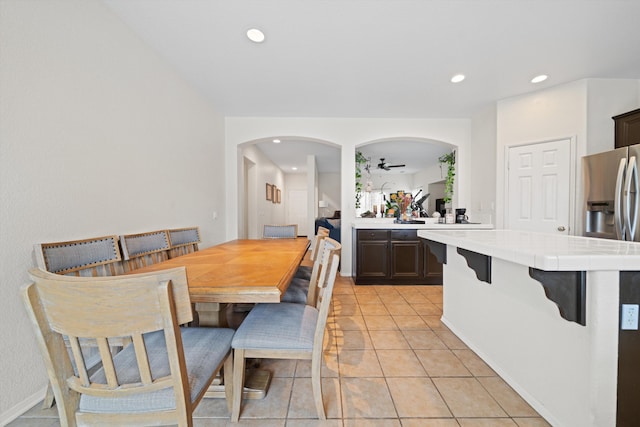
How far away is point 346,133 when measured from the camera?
4023 millimetres

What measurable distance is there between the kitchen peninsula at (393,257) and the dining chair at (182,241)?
2.12 meters

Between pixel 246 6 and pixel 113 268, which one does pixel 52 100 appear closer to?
pixel 113 268

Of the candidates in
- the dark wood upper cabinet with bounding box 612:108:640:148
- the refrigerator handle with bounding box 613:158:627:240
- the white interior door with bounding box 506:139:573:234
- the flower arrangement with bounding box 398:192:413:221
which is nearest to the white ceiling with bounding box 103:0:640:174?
the dark wood upper cabinet with bounding box 612:108:640:148

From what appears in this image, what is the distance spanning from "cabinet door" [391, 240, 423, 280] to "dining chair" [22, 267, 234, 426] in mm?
3050

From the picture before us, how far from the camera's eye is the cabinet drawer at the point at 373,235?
11.8 ft

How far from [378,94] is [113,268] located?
3.27m

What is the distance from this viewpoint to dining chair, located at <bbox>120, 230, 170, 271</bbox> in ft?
5.90

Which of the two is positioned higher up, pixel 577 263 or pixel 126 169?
pixel 126 169

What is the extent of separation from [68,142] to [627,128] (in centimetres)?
503

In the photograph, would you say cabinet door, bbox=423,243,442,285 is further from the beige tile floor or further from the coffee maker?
the beige tile floor

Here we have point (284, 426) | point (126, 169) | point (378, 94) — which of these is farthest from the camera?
point (378, 94)

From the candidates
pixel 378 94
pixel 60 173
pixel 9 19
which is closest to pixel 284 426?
pixel 60 173

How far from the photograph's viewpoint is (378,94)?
3.22 m

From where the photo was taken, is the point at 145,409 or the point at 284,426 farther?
the point at 284,426
